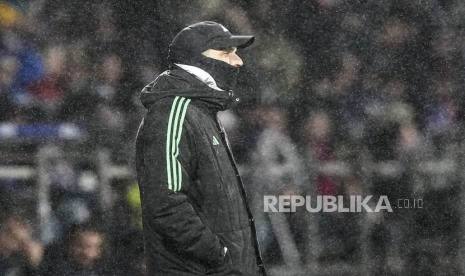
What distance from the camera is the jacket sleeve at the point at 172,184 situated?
228cm

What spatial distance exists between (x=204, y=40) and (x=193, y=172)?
0.42 metres

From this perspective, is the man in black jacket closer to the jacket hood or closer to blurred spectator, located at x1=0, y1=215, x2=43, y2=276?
the jacket hood

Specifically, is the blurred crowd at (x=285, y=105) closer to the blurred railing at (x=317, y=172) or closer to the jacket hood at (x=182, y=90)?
the blurred railing at (x=317, y=172)

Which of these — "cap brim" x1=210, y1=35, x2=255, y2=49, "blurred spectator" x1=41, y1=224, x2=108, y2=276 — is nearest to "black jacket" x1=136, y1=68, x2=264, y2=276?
"cap brim" x1=210, y1=35, x2=255, y2=49

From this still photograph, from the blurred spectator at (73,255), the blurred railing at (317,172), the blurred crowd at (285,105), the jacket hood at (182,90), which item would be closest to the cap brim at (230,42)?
the jacket hood at (182,90)

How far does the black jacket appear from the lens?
7.51 ft

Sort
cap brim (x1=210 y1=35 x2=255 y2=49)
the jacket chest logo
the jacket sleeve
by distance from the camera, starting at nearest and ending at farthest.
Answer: the jacket sleeve, the jacket chest logo, cap brim (x1=210 y1=35 x2=255 y2=49)

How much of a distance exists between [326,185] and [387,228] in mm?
410

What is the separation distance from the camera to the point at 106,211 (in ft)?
14.6

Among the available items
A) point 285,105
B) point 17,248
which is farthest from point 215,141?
point 17,248

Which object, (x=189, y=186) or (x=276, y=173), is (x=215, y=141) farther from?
(x=276, y=173)

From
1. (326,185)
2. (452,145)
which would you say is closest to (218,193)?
(326,185)

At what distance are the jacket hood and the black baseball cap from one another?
8 centimetres

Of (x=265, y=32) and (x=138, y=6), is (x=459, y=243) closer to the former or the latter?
(x=265, y=32)
